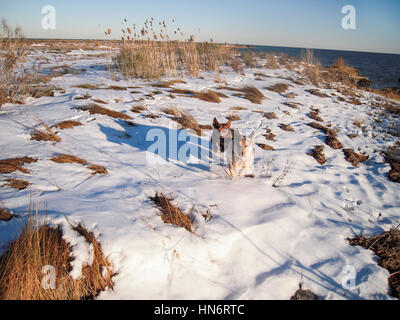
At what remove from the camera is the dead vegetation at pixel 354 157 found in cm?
422

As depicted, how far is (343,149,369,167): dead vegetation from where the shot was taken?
422 cm

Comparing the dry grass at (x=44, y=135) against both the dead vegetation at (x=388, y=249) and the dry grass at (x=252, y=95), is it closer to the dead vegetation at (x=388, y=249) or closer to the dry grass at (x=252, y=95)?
the dead vegetation at (x=388, y=249)

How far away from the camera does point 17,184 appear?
212cm

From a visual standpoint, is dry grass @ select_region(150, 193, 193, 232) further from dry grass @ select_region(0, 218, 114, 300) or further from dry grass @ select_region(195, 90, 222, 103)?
dry grass @ select_region(195, 90, 222, 103)

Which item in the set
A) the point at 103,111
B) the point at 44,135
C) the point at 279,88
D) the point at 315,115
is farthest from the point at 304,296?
the point at 279,88

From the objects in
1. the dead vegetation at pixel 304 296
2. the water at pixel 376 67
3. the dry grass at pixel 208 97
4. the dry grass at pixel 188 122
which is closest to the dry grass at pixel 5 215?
the dead vegetation at pixel 304 296

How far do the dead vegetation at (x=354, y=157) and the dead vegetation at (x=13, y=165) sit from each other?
19.2 feet

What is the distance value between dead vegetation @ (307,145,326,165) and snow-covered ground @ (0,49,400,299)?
0.16 meters

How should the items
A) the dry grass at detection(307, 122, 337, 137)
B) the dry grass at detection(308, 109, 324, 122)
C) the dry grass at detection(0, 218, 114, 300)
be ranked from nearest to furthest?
the dry grass at detection(0, 218, 114, 300), the dry grass at detection(307, 122, 337, 137), the dry grass at detection(308, 109, 324, 122)

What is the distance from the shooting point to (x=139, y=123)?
15.8 ft

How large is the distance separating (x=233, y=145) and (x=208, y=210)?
118 cm

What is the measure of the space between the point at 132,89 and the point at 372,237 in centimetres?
830

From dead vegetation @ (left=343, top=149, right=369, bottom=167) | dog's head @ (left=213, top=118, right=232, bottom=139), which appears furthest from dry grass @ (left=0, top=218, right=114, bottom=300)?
dead vegetation @ (left=343, top=149, right=369, bottom=167)

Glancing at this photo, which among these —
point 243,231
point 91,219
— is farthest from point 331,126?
point 91,219
